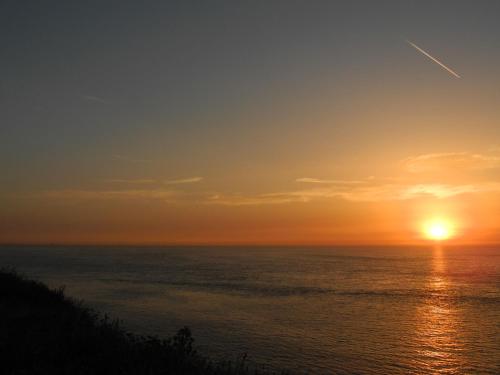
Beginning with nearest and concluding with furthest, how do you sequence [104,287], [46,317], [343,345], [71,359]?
[71,359], [46,317], [343,345], [104,287]

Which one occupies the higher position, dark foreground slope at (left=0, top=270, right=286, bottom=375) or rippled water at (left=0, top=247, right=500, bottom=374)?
dark foreground slope at (left=0, top=270, right=286, bottom=375)

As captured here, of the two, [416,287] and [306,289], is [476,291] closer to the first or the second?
[416,287]

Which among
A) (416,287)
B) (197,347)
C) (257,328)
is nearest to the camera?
(197,347)

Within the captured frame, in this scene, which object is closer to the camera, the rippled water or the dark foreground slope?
the dark foreground slope

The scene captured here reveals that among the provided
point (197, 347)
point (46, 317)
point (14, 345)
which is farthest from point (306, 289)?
point (14, 345)

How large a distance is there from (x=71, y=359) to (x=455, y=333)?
117ft

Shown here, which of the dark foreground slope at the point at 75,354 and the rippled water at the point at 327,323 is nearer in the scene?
the dark foreground slope at the point at 75,354

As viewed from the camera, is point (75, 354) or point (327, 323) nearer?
point (75, 354)

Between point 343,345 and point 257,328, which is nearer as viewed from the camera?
point 343,345

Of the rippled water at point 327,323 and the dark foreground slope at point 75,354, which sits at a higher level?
the dark foreground slope at point 75,354

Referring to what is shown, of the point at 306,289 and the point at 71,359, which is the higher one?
the point at 71,359

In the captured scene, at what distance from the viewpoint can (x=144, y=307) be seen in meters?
48.8

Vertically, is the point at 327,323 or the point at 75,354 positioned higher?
the point at 75,354

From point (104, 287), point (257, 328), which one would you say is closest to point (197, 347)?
point (257, 328)
